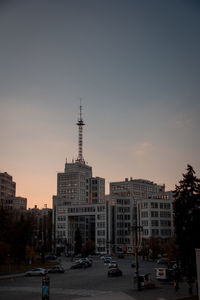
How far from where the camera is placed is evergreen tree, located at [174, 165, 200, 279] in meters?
34.1

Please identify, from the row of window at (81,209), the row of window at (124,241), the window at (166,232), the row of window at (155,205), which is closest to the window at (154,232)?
the window at (166,232)

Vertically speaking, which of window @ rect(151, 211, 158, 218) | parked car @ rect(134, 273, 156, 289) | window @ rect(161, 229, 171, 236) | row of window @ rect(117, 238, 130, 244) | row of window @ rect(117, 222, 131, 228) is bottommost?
row of window @ rect(117, 238, 130, 244)

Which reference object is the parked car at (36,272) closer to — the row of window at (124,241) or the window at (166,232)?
the window at (166,232)

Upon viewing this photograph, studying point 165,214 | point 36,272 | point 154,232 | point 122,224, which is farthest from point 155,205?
point 36,272

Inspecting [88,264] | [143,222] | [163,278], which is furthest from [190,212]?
[143,222]

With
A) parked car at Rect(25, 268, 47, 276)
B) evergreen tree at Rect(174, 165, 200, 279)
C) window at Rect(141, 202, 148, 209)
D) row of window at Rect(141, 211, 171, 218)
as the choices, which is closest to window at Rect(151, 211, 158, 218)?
row of window at Rect(141, 211, 171, 218)

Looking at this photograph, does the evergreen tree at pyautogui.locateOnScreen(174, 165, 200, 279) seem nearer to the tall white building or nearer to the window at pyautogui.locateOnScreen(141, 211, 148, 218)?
the tall white building

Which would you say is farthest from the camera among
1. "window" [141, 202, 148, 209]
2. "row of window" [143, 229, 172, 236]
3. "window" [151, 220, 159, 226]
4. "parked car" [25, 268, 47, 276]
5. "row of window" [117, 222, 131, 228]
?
"row of window" [117, 222, 131, 228]

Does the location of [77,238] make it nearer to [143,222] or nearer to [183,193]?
[143,222]

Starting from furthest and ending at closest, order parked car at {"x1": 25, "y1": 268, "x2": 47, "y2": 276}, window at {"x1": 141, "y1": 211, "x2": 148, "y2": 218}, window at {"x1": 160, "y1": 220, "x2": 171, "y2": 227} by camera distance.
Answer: window at {"x1": 160, "y1": 220, "x2": 171, "y2": 227}
window at {"x1": 141, "y1": 211, "x2": 148, "y2": 218}
parked car at {"x1": 25, "y1": 268, "x2": 47, "y2": 276}

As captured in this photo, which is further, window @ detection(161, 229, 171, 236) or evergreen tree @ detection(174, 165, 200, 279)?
window @ detection(161, 229, 171, 236)

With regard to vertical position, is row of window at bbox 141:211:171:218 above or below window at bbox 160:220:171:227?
above

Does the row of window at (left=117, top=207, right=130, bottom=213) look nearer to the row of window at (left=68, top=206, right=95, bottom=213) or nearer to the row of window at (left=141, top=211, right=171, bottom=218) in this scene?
the row of window at (left=68, top=206, right=95, bottom=213)

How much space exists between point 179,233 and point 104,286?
11172 millimetres
